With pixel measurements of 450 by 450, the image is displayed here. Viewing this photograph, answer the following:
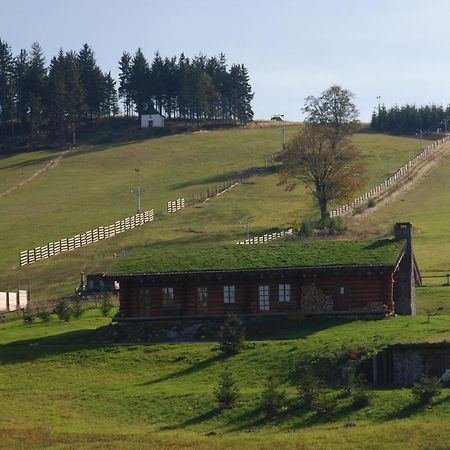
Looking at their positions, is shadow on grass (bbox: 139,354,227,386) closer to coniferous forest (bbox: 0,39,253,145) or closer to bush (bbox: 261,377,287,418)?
bush (bbox: 261,377,287,418)

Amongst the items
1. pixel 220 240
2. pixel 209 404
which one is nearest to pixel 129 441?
pixel 209 404

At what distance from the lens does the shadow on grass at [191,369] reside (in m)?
42.2

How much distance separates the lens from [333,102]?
107 m

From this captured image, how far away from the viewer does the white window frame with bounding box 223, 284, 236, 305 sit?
51812 mm

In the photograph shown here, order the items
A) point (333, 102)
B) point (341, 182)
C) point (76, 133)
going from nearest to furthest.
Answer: point (341, 182) < point (333, 102) < point (76, 133)

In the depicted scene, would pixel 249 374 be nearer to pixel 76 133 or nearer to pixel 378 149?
pixel 378 149

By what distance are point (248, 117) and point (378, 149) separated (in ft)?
155

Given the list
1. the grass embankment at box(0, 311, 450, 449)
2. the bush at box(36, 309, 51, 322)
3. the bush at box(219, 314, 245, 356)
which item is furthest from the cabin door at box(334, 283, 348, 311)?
the bush at box(36, 309, 51, 322)

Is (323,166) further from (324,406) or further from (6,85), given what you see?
(6,85)

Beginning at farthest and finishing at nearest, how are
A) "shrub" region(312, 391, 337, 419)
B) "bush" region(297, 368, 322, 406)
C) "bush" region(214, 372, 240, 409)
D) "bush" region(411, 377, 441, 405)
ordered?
"bush" region(214, 372, 240, 409) → "bush" region(297, 368, 322, 406) → "shrub" region(312, 391, 337, 419) → "bush" region(411, 377, 441, 405)

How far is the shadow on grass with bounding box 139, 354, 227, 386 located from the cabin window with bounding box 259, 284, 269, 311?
25.9 feet

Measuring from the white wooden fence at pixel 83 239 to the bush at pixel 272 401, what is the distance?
5291 cm

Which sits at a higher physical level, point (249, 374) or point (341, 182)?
point (341, 182)

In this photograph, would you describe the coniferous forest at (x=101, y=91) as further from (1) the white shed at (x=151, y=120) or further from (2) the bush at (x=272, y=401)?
(2) the bush at (x=272, y=401)
